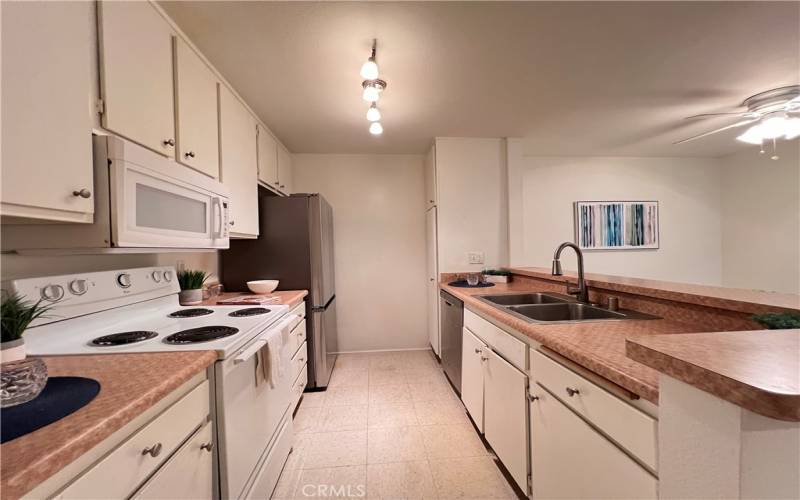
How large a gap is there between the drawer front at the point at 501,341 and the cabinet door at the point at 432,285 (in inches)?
40.6

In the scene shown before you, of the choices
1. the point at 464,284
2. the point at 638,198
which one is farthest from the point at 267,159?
the point at 638,198

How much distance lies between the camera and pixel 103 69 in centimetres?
98

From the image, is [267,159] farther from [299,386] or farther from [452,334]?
[452,334]

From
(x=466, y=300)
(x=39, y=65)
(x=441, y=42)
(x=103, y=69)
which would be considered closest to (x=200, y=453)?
(x=39, y=65)

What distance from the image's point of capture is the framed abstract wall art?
359 cm

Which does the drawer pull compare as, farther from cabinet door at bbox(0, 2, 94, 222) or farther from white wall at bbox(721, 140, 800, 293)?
white wall at bbox(721, 140, 800, 293)

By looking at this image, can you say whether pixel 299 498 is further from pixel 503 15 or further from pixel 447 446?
pixel 503 15

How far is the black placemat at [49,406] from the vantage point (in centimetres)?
54

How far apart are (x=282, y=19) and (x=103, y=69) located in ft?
2.46

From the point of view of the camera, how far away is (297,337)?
2.06 metres

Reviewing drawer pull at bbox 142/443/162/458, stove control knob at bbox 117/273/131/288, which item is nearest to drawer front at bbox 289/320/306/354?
stove control knob at bbox 117/273/131/288

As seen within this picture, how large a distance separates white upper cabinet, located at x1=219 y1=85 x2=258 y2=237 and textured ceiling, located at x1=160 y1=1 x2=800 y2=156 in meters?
0.14

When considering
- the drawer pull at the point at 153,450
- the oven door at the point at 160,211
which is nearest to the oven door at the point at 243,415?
the drawer pull at the point at 153,450

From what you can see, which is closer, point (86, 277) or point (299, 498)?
point (86, 277)
